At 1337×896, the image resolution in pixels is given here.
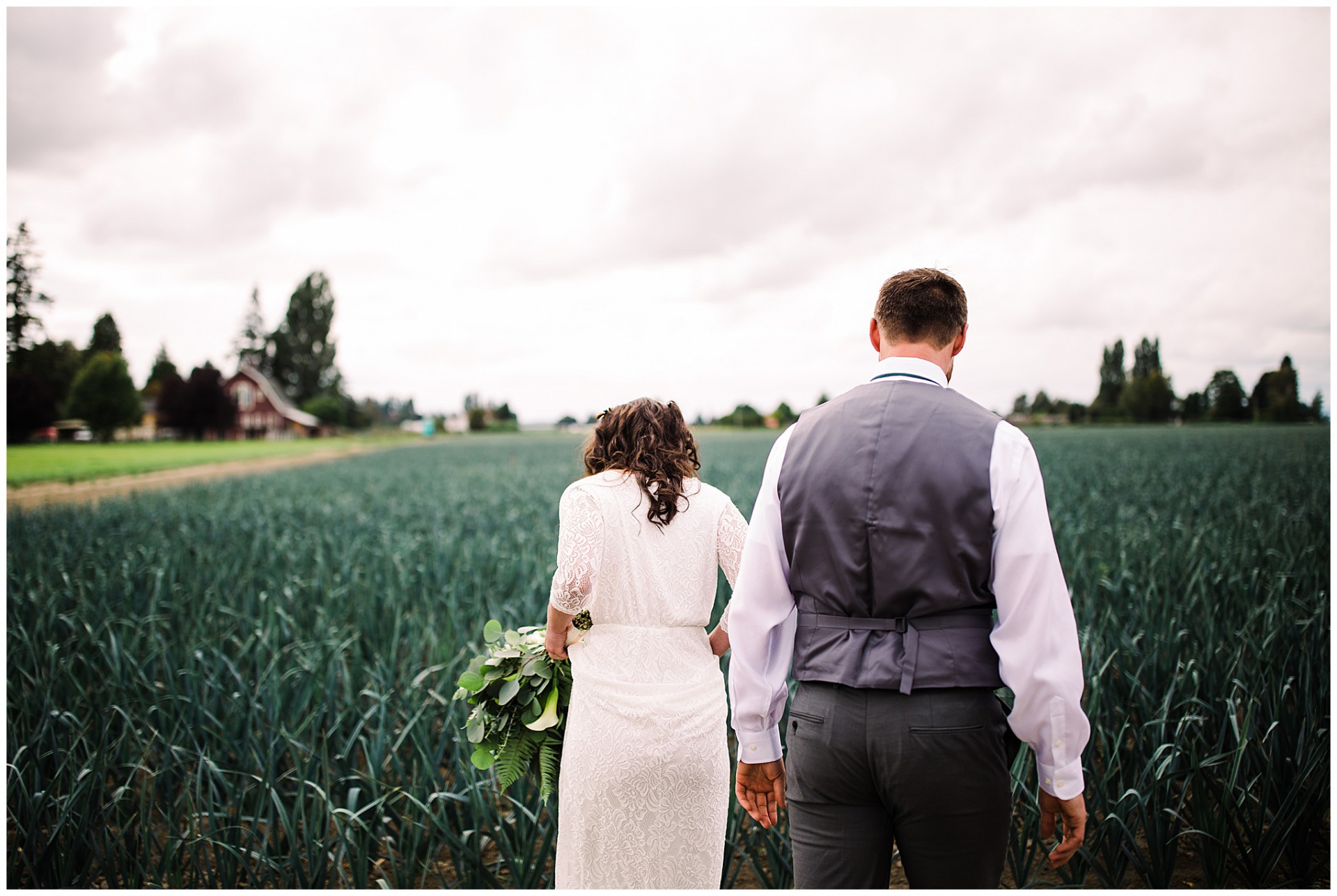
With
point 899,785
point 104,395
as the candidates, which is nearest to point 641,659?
point 899,785

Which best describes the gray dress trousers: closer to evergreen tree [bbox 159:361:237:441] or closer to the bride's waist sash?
the bride's waist sash

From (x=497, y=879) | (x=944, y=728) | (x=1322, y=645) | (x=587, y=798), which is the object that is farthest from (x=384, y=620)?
(x=1322, y=645)

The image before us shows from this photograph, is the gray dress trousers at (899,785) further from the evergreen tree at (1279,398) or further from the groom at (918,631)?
the evergreen tree at (1279,398)

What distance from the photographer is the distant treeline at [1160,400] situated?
10.4m

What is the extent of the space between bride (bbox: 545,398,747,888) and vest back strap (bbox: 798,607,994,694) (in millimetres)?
446

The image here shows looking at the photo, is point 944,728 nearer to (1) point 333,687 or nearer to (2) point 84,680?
(1) point 333,687

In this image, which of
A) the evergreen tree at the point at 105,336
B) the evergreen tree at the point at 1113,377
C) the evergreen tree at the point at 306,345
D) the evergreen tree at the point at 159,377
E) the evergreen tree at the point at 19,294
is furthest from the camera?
the evergreen tree at the point at 306,345

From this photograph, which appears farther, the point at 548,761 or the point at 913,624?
the point at 548,761

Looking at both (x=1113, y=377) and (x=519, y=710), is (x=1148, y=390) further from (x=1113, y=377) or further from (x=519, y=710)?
(x=519, y=710)

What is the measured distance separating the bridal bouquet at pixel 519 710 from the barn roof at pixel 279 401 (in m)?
64.8

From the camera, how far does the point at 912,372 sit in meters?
1.50

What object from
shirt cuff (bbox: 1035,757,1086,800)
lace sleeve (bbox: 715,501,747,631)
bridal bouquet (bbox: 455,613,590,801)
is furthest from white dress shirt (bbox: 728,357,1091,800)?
bridal bouquet (bbox: 455,613,590,801)

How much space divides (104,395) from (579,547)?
1278cm

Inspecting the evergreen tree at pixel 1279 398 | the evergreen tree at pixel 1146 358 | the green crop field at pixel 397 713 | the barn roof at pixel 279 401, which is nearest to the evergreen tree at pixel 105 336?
the green crop field at pixel 397 713
